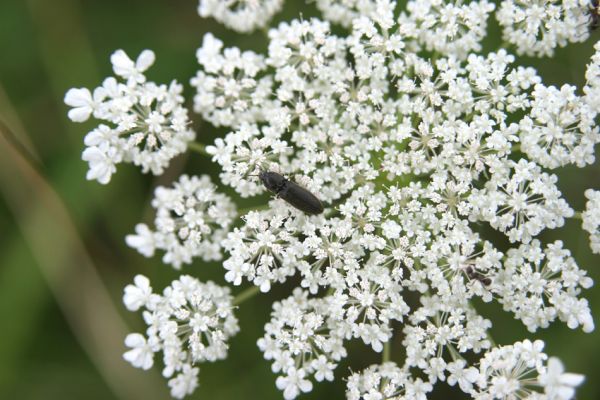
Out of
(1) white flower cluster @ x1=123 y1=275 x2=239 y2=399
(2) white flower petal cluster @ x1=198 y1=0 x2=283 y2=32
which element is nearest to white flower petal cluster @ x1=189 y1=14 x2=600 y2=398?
(1) white flower cluster @ x1=123 y1=275 x2=239 y2=399

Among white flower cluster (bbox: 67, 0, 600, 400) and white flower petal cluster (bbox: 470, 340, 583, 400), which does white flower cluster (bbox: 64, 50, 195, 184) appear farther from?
white flower petal cluster (bbox: 470, 340, 583, 400)

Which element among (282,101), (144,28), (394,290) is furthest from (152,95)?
(394,290)

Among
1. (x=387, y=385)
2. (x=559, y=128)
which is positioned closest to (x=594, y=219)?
(x=559, y=128)

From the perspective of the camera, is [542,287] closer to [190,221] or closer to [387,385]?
[387,385]

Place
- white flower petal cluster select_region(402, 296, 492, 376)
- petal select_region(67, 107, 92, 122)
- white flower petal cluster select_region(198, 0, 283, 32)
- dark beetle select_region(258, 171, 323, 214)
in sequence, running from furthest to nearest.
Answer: white flower petal cluster select_region(198, 0, 283, 32) < petal select_region(67, 107, 92, 122) < white flower petal cluster select_region(402, 296, 492, 376) < dark beetle select_region(258, 171, 323, 214)

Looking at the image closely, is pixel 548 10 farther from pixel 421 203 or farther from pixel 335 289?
pixel 335 289
